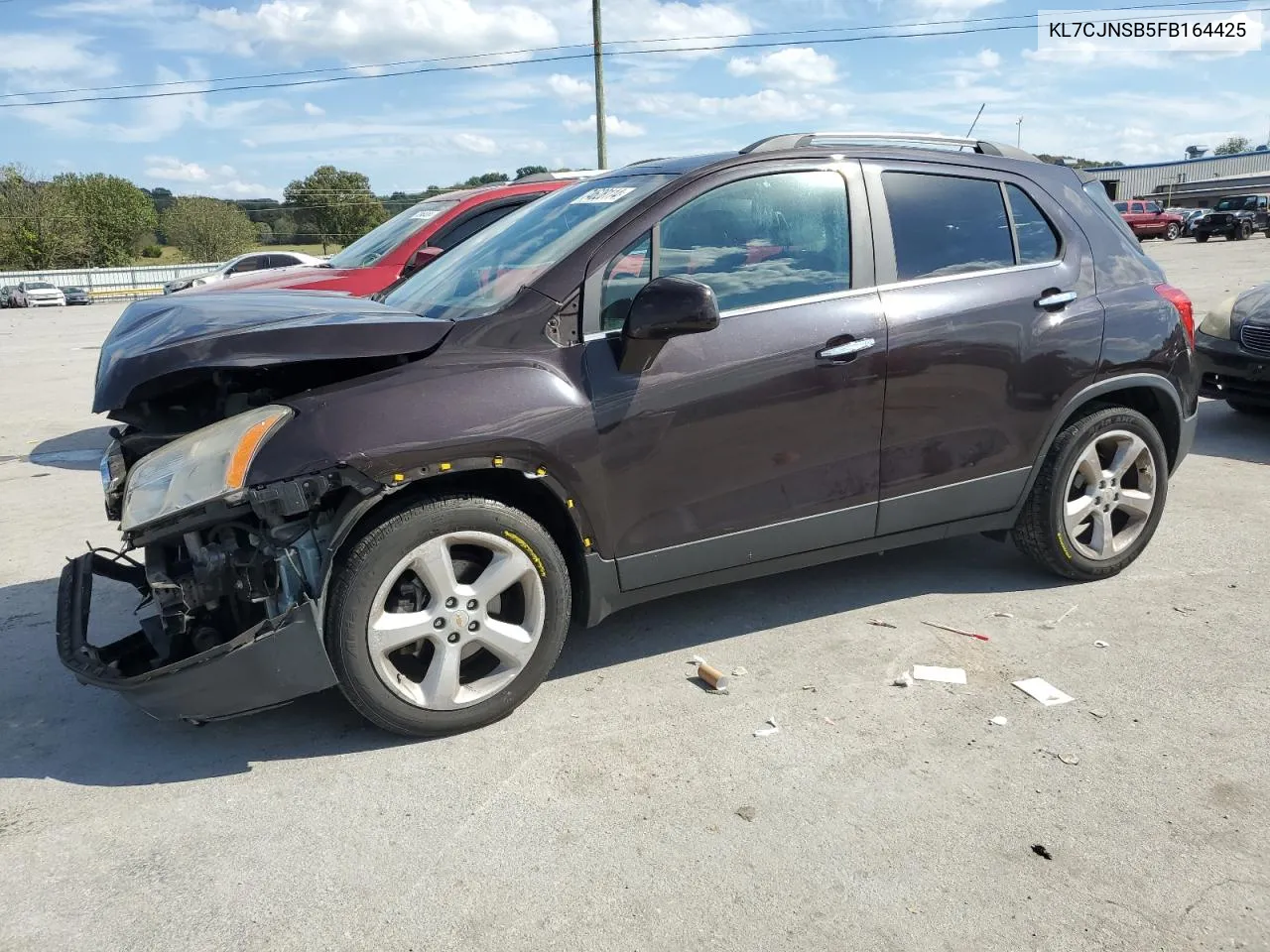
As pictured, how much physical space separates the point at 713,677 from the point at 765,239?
166cm

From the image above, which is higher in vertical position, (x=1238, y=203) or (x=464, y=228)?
(x=1238, y=203)

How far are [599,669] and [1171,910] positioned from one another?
2.05m

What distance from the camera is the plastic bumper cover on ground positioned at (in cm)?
687

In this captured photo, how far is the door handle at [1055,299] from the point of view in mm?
4109

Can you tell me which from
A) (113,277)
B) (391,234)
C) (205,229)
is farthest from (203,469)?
(205,229)

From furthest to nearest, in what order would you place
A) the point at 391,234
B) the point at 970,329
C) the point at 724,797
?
the point at 391,234
the point at 970,329
the point at 724,797

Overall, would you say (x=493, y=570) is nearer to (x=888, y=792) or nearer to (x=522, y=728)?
(x=522, y=728)

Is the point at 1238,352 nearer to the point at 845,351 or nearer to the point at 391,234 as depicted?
the point at 845,351

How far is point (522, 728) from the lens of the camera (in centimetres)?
337

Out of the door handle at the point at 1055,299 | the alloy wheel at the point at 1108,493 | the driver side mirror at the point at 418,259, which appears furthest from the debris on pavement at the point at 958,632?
the driver side mirror at the point at 418,259

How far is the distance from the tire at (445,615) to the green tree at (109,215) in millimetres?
83115

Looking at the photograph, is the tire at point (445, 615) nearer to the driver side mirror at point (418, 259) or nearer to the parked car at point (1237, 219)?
the driver side mirror at point (418, 259)

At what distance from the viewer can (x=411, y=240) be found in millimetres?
8195

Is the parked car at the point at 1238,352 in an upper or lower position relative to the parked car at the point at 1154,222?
lower
